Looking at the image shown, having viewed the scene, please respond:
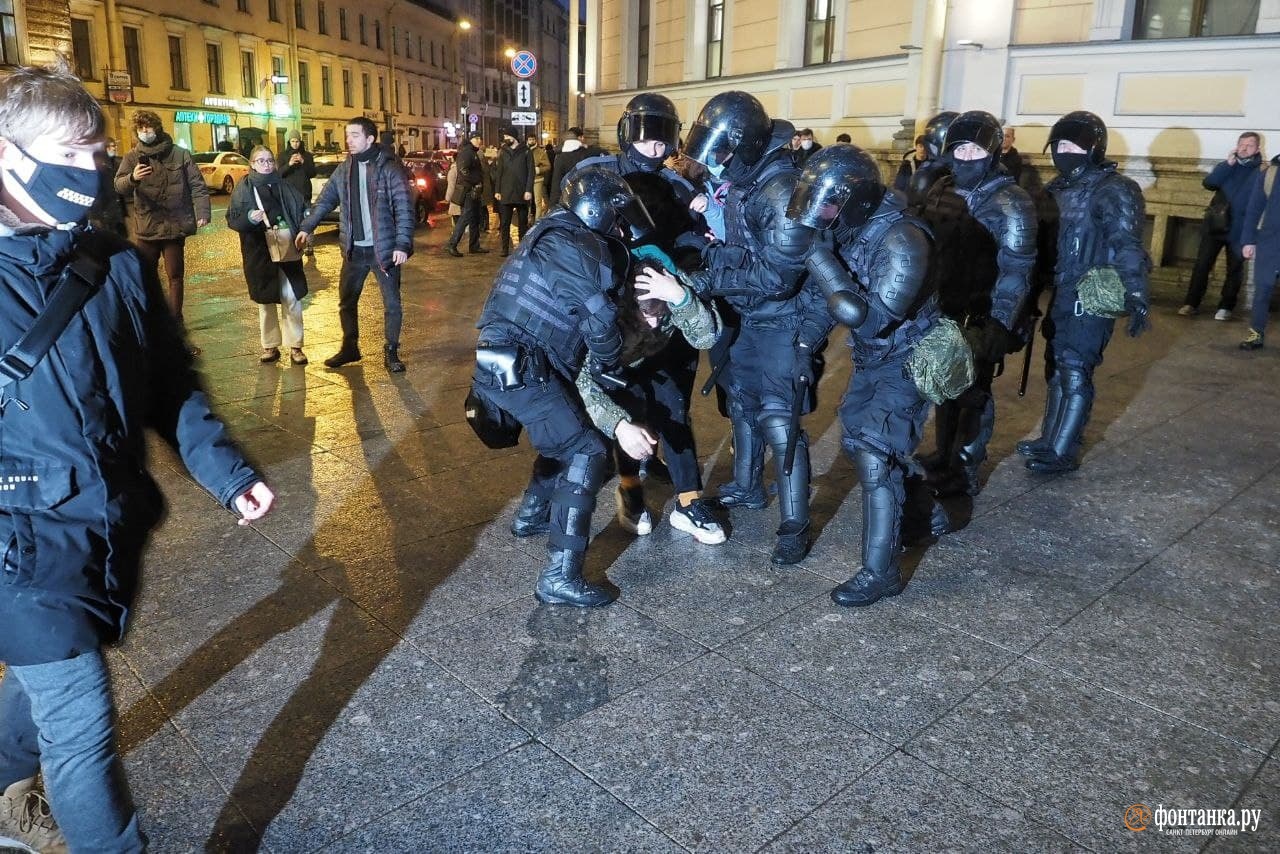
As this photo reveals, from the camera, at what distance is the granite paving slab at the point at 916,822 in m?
2.51

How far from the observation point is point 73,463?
6.41ft

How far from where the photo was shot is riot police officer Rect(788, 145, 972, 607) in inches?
139

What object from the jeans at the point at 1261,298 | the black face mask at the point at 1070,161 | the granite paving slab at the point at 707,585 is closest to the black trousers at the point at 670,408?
the granite paving slab at the point at 707,585

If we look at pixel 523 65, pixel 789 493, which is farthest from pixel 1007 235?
pixel 523 65

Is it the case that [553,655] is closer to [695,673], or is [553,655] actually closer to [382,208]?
[695,673]

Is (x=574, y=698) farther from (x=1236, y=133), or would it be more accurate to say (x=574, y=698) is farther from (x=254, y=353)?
(x=1236, y=133)

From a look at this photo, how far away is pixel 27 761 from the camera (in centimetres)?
230

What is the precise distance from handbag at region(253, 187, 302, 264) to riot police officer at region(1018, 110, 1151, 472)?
17.5 feet

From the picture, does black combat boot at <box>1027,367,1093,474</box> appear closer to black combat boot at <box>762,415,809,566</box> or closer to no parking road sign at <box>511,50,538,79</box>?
black combat boot at <box>762,415,809,566</box>

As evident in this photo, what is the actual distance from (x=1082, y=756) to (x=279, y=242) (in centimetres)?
648

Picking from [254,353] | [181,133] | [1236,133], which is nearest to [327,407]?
[254,353]

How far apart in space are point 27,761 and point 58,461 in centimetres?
87

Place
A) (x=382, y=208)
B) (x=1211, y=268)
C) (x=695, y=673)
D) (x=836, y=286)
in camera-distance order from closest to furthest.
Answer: (x=695, y=673), (x=836, y=286), (x=382, y=208), (x=1211, y=268)

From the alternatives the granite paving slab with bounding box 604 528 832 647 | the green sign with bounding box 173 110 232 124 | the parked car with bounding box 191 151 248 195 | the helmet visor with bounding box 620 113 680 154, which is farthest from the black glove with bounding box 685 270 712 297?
the green sign with bounding box 173 110 232 124
